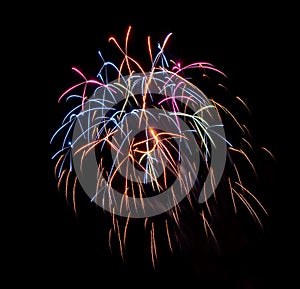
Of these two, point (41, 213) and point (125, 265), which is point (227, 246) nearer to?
point (125, 265)

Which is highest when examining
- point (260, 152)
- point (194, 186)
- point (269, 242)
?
point (260, 152)

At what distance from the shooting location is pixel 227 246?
4.26 metres

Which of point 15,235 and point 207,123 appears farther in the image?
point 15,235

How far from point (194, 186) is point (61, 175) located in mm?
1443

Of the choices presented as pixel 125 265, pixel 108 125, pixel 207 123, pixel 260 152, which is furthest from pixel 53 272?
pixel 260 152

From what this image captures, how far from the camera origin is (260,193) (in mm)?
4562

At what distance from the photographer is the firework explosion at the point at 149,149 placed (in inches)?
164

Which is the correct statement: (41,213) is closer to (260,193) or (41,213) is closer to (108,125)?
(108,125)

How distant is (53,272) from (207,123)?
2.34 metres

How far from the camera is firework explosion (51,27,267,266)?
4160 mm

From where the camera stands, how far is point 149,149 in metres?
4.12

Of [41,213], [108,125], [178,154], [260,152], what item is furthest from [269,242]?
[41,213]

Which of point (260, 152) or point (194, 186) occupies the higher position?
point (260, 152)

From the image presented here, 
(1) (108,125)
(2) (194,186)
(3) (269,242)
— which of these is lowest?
(3) (269,242)
